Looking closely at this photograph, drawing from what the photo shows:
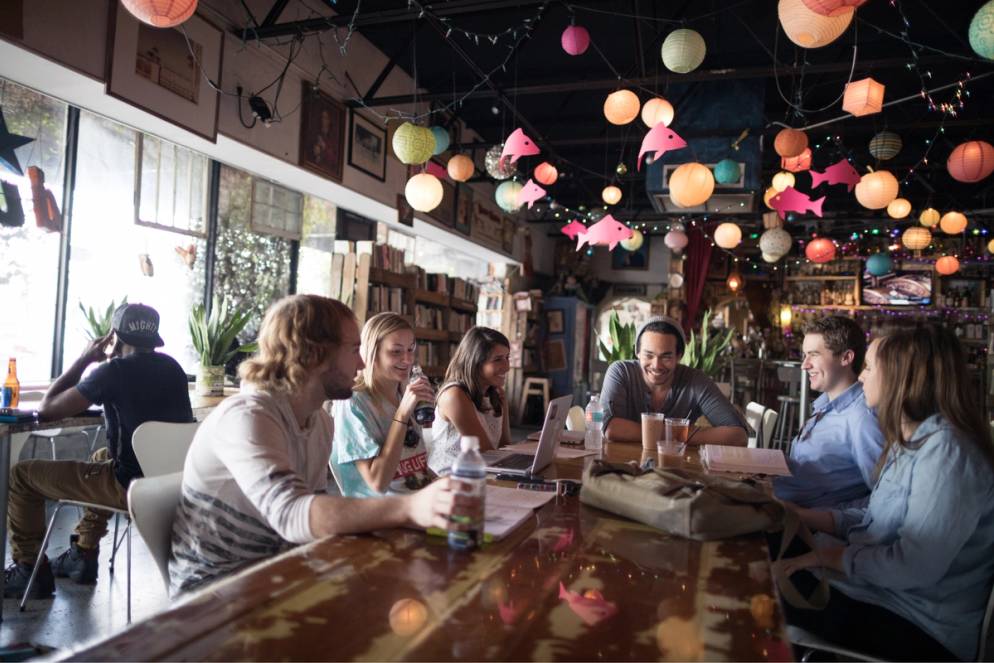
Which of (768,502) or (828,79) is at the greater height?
(828,79)

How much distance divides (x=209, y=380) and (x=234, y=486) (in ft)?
12.4

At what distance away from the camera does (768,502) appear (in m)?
1.59

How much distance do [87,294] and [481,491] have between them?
5230 millimetres

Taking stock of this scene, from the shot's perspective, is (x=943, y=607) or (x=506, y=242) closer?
(x=943, y=607)

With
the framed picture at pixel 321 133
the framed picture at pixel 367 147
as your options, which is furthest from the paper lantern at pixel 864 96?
the framed picture at pixel 367 147

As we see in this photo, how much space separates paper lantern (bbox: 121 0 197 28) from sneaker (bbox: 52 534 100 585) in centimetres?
264

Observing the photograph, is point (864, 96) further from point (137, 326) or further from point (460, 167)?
point (137, 326)

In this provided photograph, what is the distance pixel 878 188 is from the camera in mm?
5176

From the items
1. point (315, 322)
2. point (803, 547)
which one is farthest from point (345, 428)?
point (803, 547)

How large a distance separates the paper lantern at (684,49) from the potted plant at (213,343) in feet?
11.4

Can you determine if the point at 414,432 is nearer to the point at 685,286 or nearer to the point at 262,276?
the point at 262,276

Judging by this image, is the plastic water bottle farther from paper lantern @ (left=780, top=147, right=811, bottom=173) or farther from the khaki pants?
paper lantern @ (left=780, top=147, right=811, bottom=173)

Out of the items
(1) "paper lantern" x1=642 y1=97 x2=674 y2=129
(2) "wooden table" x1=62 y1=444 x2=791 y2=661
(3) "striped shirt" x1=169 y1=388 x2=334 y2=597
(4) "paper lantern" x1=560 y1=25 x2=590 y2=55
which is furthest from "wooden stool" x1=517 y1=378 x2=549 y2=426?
(2) "wooden table" x1=62 y1=444 x2=791 y2=661

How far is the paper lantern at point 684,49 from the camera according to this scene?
4.32m
